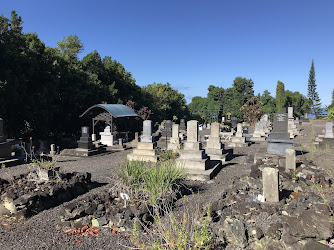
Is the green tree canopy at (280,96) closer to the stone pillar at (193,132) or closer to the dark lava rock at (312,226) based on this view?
the stone pillar at (193,132)

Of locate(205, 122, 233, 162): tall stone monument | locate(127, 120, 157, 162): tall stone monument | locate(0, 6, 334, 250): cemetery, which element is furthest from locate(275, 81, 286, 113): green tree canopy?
locate(127, 120, 157, 162): tall stone monument

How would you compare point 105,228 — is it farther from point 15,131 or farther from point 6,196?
point 15,131

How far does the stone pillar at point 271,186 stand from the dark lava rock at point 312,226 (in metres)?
1.74

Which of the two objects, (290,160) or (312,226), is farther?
(290,160)

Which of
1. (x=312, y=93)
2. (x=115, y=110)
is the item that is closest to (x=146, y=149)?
(x=115, y=110)

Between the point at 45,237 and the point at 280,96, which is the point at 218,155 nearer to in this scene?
the point at 45,237

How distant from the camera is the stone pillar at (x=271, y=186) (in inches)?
224

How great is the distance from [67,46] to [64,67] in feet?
17.5

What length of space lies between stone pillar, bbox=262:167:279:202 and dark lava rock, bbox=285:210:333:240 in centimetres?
174

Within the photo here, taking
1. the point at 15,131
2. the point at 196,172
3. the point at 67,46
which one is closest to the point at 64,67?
the point at 67,46

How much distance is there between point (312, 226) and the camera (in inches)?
147

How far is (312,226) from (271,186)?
2005 millimetres

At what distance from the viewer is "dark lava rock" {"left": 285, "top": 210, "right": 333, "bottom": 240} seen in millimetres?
3648

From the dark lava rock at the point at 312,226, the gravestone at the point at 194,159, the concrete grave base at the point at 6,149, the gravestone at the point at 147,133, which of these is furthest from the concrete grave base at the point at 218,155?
the concrete grave base at the point at 6,149
